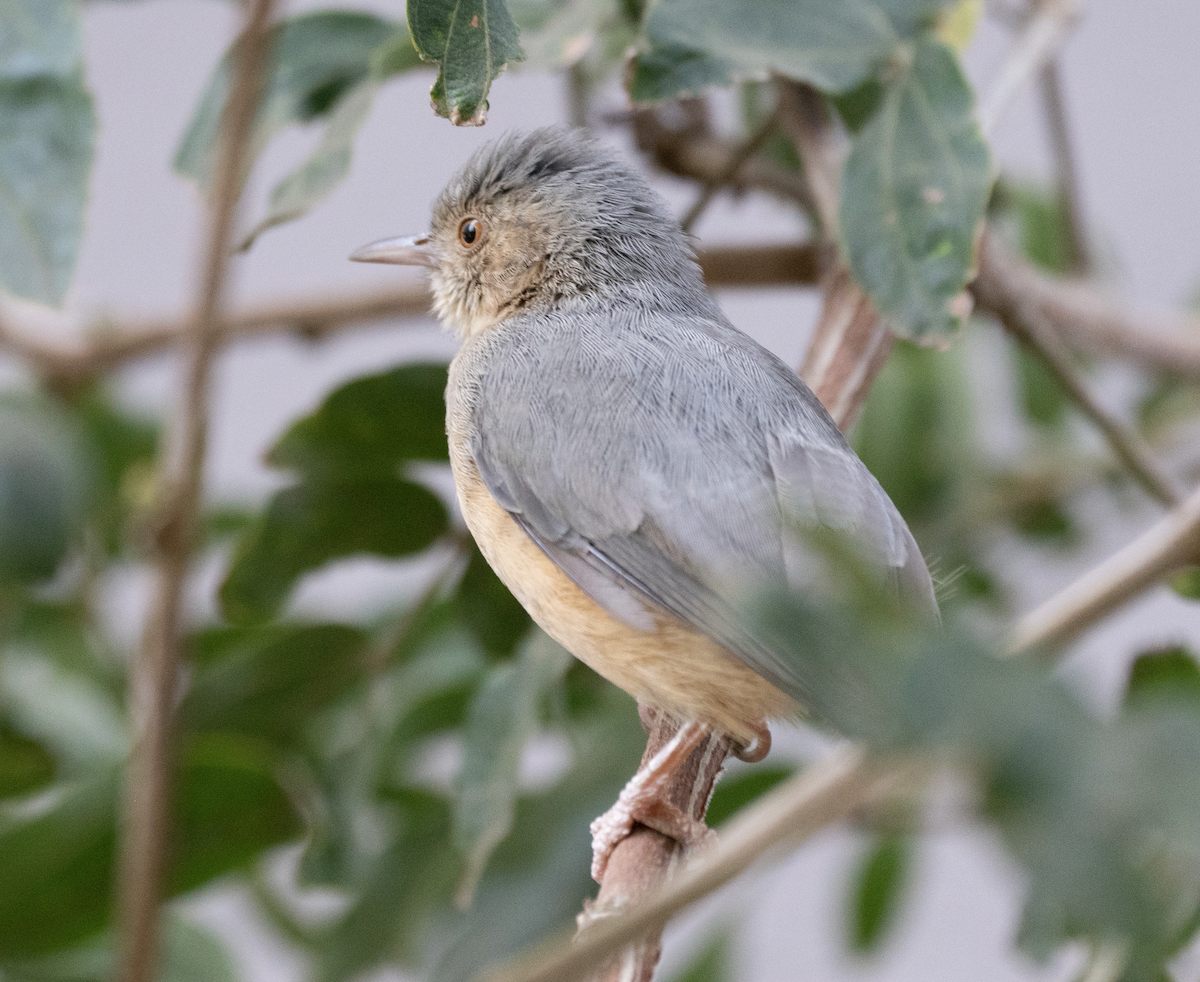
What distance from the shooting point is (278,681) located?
2.16m

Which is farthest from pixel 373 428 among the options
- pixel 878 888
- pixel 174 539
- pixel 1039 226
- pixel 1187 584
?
pixel 1039 226

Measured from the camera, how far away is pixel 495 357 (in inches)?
73.2

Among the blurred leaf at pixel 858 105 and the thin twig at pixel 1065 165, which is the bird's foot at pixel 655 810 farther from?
the thin twig at pixel 1065 165

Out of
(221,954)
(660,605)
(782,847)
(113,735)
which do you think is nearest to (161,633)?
(660,605)

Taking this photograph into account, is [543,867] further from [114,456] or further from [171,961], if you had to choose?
[114,456]

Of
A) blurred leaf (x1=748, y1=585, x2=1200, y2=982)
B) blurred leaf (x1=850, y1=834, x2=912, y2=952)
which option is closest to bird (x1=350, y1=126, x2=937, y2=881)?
blurred leaf (x1=748, y1=585, x2=1200, y2=982)

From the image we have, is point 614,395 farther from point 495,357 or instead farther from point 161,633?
point 161,633

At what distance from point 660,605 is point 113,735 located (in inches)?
54.0

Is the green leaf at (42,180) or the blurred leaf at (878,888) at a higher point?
the green leaf at (42,180)

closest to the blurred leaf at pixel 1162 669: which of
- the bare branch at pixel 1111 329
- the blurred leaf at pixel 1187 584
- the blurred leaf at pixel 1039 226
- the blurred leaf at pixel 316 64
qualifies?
the blurred leaf at pixel 1187 584

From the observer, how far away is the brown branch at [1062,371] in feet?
6.86

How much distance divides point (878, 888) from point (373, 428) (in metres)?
1.56

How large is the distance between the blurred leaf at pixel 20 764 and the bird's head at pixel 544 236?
103cm

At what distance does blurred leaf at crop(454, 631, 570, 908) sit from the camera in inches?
70.6
